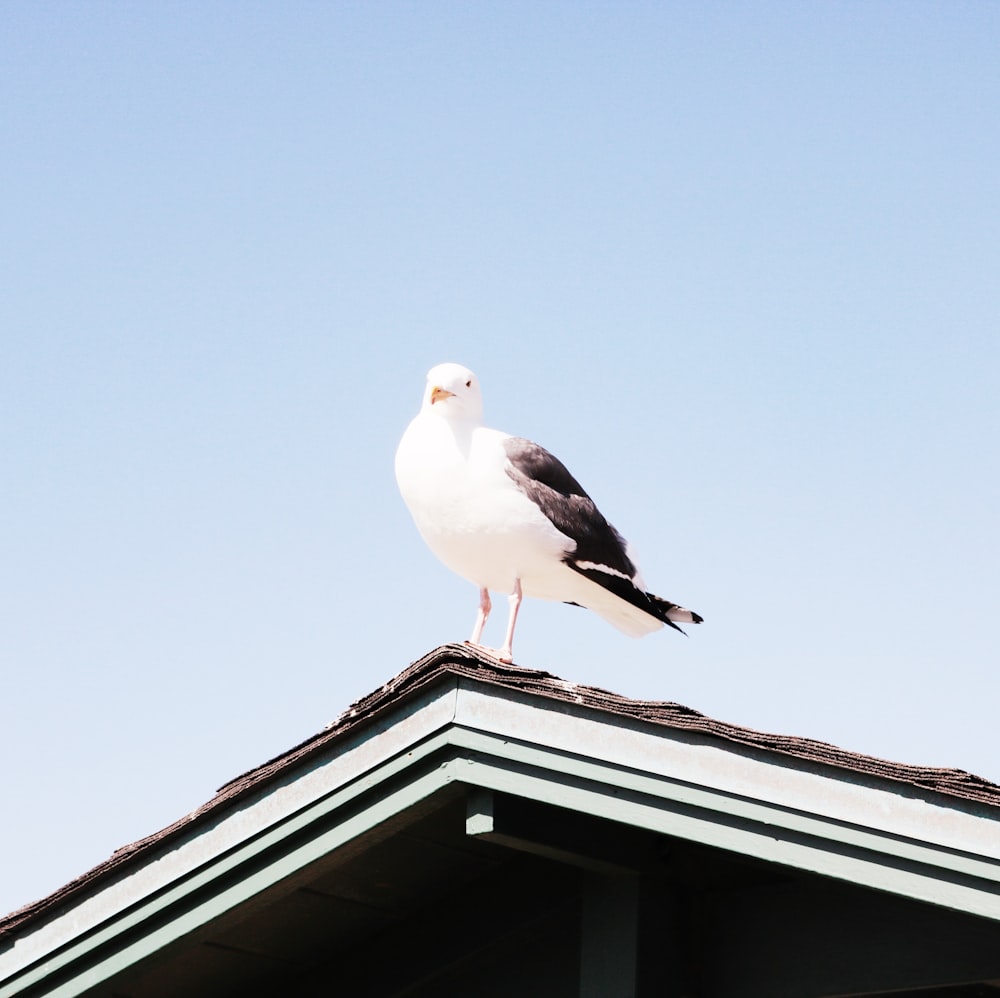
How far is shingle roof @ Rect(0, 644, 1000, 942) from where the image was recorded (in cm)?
413

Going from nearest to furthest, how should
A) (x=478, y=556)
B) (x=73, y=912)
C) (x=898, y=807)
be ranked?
(x=898, y=807) → (x=73, y=912) → (x=478, y=556)

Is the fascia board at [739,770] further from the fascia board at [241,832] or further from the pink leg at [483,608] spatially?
the pink leg at [483,608]

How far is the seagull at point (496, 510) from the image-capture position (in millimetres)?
6969

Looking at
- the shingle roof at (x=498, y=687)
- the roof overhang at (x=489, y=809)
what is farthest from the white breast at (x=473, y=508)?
the roof overhang at (x=489, y=809)

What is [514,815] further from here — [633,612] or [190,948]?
[633,612]

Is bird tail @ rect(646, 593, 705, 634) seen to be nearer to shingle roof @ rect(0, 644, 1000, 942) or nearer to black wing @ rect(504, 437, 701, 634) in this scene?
black wing @ rect(504, 437, 701, 634)

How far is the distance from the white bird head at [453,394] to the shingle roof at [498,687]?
2496mm

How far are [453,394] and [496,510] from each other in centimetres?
62

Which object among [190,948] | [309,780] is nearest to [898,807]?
[309,780]

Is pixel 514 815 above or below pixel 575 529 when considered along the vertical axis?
below

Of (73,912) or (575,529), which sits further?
(575,529)

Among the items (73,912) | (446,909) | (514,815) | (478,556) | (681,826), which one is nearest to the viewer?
(681,826)

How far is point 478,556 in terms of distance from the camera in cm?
709

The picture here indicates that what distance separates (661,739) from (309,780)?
3.51 ft
